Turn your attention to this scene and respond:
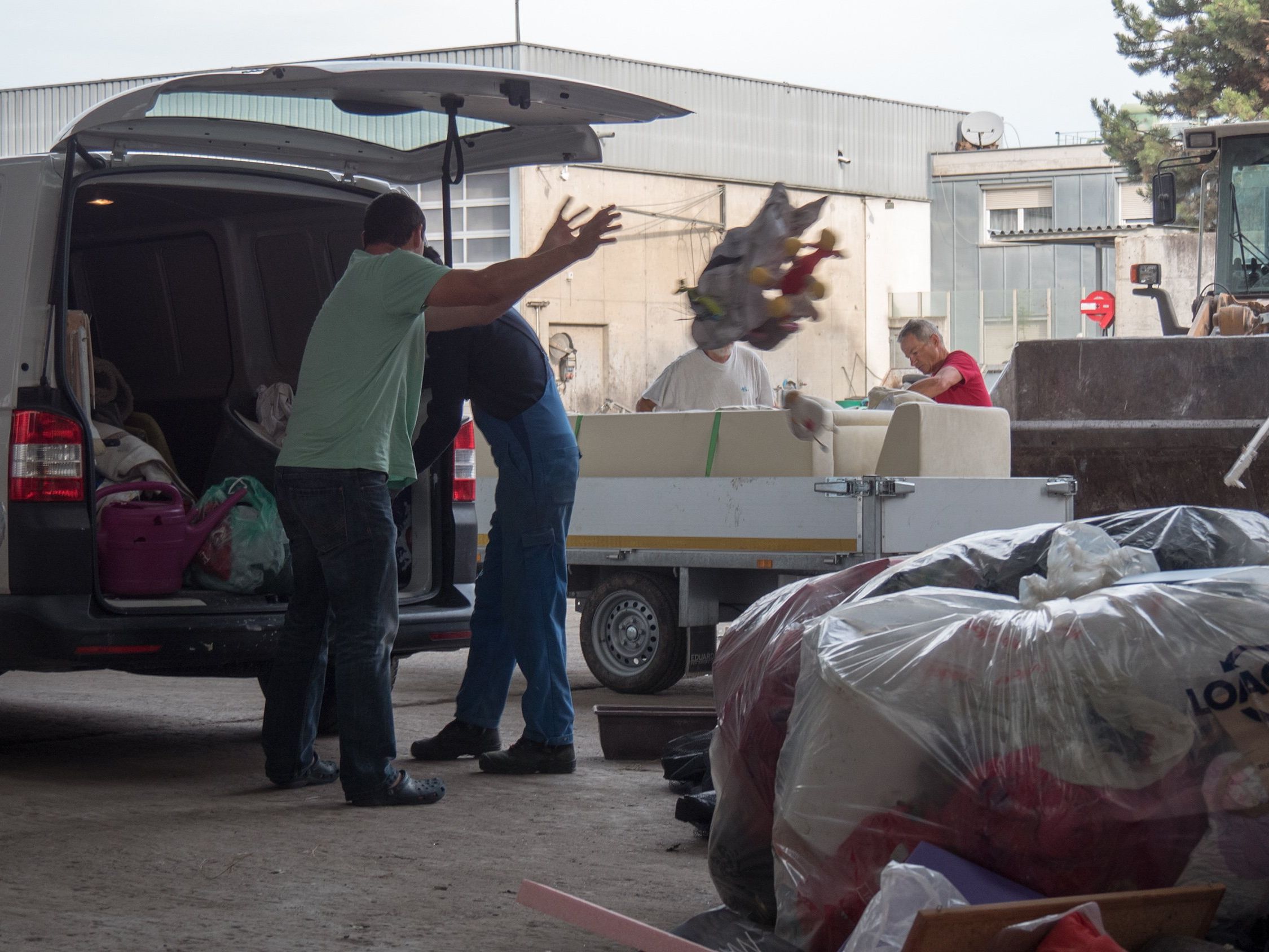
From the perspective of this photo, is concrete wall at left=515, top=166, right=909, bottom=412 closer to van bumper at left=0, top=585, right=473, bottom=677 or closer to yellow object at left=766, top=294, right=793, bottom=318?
van bumper at left=0, top=585, right=473, bottom=677

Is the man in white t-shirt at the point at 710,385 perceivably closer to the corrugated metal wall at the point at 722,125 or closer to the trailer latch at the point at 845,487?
the trailer latch at the point at 845,487

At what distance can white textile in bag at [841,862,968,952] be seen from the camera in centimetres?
271

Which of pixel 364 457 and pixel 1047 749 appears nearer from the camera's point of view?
pixel 1047 749

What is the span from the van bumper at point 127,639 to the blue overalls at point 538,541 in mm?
510

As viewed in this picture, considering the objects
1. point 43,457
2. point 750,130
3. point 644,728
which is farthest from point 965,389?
point 750,130

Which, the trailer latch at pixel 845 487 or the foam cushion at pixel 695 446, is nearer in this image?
the trailer latch at pixel 845 487

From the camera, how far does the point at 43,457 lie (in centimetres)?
495

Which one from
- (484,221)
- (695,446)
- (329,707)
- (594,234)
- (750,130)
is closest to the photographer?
(594,234)

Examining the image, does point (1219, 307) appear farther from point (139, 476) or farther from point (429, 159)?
point (139, 476)

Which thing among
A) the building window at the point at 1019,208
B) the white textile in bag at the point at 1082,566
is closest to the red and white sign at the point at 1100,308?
the building window at the point at 1019,208

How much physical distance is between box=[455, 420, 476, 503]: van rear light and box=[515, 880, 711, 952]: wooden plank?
2917 mm

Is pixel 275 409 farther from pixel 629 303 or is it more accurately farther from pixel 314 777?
pixel 629 303

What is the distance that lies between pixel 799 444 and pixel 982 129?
23330mm

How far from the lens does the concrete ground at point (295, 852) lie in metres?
3.53
